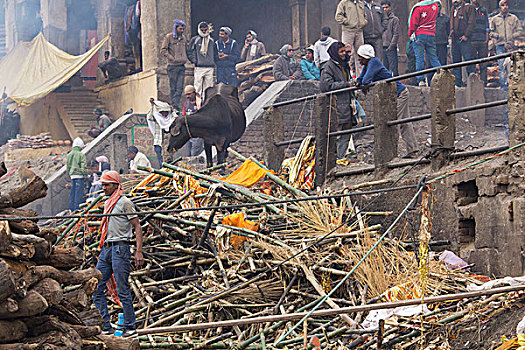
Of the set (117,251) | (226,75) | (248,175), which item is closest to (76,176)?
(226,75)

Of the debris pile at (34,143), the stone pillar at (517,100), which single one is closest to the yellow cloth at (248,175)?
the stone pillar at (517,100)

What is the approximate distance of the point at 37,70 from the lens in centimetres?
3091

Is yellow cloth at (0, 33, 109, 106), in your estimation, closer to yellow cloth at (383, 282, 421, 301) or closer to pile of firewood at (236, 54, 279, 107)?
pile of firewood at (236, 54, 279, 107)

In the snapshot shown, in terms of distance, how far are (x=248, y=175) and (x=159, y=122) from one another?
27.9ft

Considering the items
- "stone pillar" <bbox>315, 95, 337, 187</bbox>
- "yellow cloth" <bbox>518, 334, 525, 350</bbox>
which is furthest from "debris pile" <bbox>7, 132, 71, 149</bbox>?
"yellow cloth" <bbox>518, 334, 525, 350</bbox>

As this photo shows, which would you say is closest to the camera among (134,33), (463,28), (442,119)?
(442,119)

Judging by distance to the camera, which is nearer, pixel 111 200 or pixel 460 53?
pixel 111 200

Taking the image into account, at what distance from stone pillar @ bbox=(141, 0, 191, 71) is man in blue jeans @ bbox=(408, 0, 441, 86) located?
9.42 metres

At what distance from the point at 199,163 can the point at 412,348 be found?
1158 centimetres

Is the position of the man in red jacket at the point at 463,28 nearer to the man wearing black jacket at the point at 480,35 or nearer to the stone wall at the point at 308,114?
the man wearing black jacket at the point at 480,35

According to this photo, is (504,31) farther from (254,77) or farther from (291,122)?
(254,77)

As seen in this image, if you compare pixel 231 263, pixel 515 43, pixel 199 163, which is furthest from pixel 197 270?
→ pixel 515 43

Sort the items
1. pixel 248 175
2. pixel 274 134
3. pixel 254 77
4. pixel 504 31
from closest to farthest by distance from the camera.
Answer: pixel 248 175 → pixel 274 134 → pixel 504 31 → pixel 254 77

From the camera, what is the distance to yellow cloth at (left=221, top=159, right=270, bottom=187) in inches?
538
